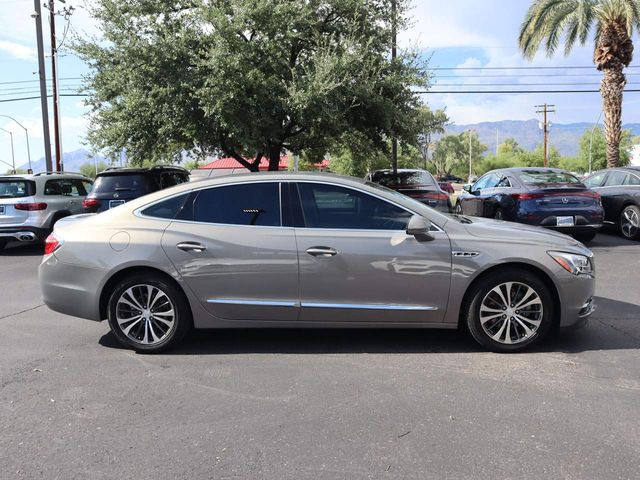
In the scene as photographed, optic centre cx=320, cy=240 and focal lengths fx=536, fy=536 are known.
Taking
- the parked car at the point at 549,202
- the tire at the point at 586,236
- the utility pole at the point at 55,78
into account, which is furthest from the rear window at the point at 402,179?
the utility pole at the point at 55,78

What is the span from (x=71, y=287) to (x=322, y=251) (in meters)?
2.26

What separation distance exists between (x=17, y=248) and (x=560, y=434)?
39.3 feet

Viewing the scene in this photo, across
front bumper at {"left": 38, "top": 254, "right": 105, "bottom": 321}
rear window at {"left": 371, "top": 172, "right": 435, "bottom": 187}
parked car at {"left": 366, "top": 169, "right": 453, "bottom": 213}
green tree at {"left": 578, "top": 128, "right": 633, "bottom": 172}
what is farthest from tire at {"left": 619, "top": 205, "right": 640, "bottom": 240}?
green tree at {"left": 578, "top": 128, "right": 633, "bottom": 172}

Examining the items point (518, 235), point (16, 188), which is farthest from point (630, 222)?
point (16, 188)

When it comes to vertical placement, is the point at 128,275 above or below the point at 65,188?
below

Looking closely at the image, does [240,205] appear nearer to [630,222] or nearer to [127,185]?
[127,185]

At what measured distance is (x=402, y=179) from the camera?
11836 mm

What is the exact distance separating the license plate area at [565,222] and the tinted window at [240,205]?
6897 millimetres

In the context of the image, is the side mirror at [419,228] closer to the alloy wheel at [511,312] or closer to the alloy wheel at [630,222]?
the alloy wheel at [511,312]

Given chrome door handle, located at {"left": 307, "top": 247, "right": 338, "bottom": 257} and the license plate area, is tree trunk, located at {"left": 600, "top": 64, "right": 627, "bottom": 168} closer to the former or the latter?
the license plate area

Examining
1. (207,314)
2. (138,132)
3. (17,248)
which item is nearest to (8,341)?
(207,314)

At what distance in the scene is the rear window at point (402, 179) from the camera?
11.7 meters

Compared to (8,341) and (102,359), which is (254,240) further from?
(8,341)

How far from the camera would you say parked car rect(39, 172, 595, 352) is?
4469mm
